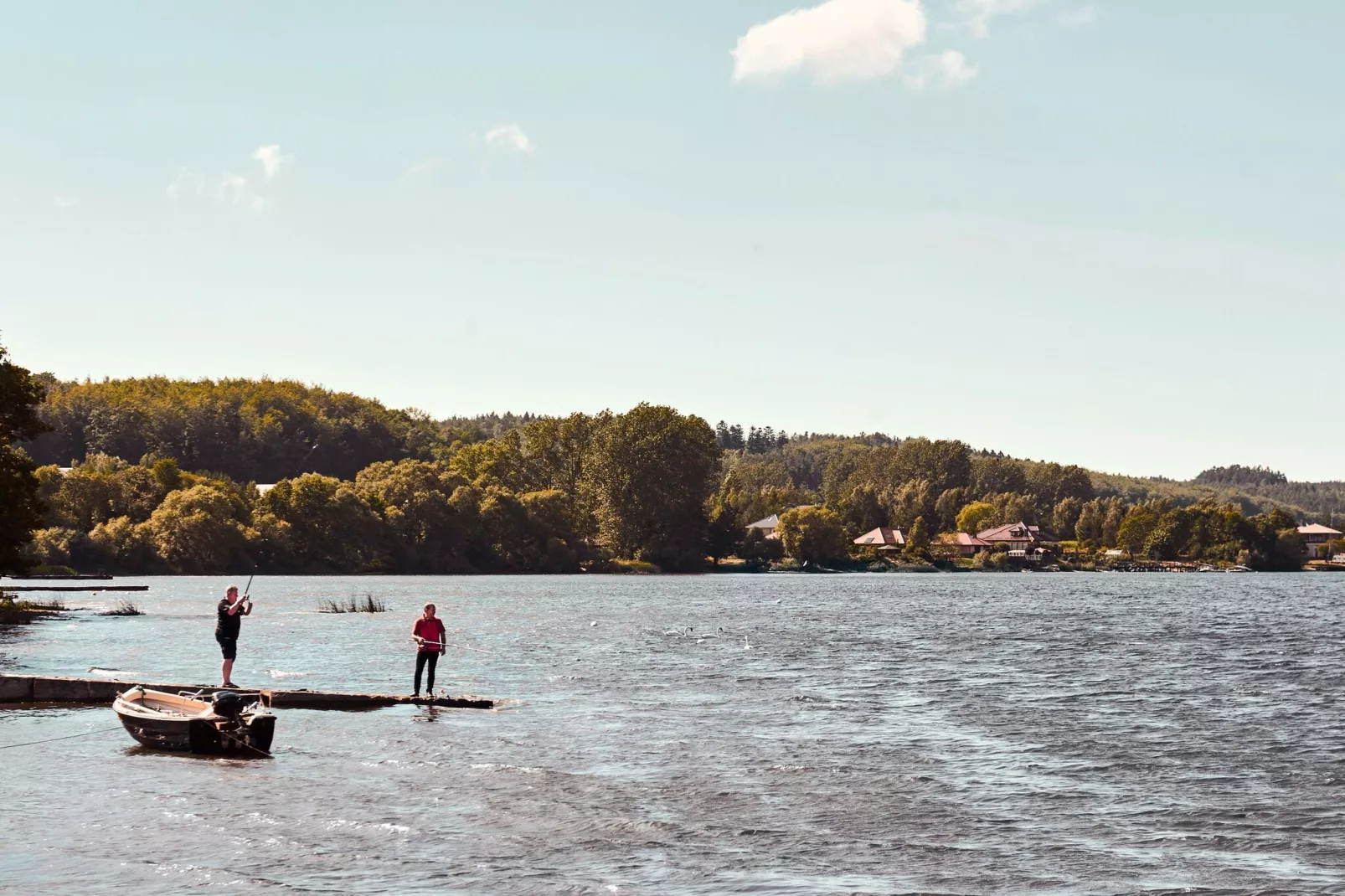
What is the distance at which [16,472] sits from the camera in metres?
75.3

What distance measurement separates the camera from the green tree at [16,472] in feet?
237

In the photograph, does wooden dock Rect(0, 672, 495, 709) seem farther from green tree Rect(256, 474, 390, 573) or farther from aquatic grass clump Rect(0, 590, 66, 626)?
green tree Rect(256, 474, 390, 573)

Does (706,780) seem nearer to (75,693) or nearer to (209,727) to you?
(209,727)

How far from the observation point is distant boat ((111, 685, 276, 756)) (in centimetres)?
3064

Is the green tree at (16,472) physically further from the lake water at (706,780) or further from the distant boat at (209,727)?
the distant boat at (209,727)

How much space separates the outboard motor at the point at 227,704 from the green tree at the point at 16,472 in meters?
46.6

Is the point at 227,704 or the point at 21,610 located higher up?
the point at 227,704

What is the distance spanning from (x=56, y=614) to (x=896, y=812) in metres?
69.7

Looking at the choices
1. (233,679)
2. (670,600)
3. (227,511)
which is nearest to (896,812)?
(233,679)

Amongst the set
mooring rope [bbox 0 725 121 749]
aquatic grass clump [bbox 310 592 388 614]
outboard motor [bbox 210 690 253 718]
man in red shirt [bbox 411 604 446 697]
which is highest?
man in red shirt [bbox 411 604 446 697]

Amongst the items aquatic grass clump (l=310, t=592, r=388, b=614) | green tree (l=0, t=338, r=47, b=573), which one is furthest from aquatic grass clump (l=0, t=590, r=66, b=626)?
aquatic grass clump (l=310, t=592, r=388, b=614)

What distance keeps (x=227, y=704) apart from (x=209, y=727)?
2.35 ft

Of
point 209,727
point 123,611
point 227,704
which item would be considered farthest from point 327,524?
point 209,727

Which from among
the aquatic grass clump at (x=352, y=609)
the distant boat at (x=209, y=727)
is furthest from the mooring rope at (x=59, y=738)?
the aquatic grass clump at (x=352, y=609)
